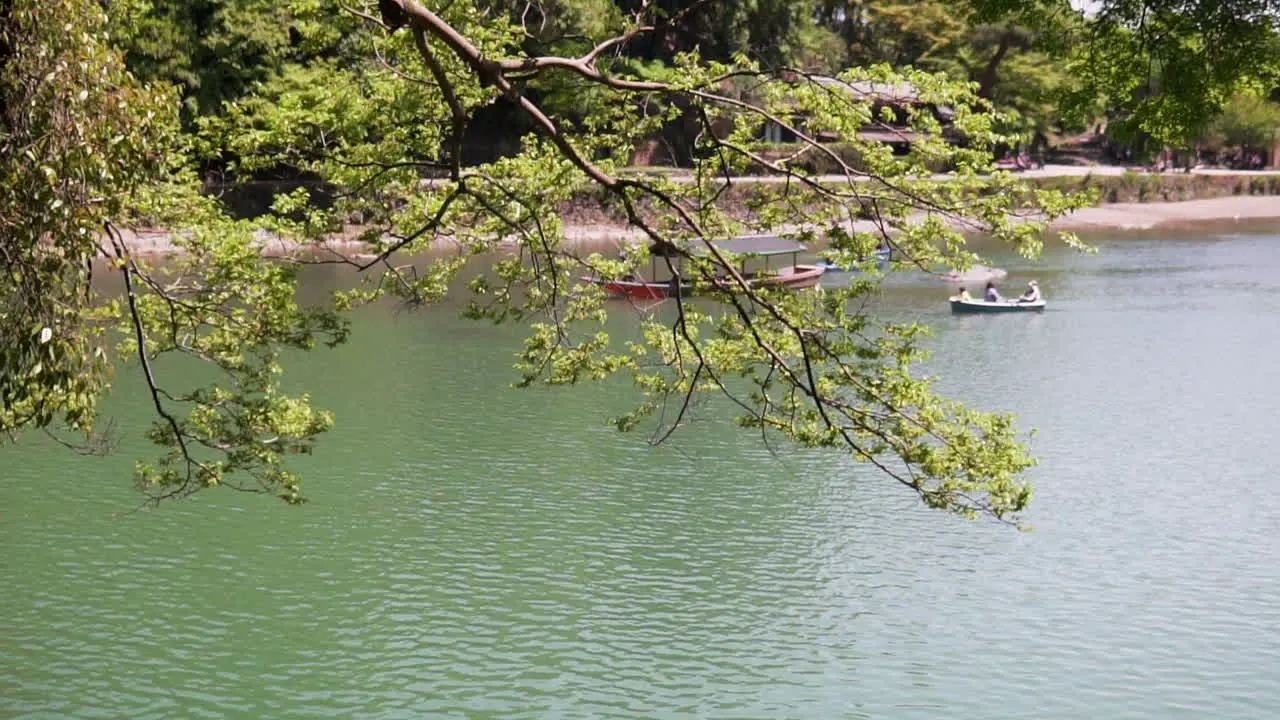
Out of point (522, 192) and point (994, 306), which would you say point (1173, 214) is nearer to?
point (994, 306)

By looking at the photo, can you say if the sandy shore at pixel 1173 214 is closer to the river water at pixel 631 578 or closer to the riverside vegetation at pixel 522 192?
the river water at pixel 631 578

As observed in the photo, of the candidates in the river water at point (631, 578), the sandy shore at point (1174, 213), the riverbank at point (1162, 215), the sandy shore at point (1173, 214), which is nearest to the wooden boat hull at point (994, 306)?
the river water at point (631, 578)

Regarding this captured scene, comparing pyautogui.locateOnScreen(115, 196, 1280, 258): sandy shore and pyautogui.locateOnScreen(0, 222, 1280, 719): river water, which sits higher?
pyautogui.locateOnScreen(115, 196, 1280, 258): sandy shore

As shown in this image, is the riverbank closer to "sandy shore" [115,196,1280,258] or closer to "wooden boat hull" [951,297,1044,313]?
"sandy shore" [115,196,1280,258]

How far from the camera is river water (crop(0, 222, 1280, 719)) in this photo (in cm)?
961

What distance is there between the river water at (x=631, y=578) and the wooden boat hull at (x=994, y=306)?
7.25 m

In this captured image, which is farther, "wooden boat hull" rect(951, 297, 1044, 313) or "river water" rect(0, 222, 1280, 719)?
"wooden boat hull" rect(951, 297, 1044, 313)

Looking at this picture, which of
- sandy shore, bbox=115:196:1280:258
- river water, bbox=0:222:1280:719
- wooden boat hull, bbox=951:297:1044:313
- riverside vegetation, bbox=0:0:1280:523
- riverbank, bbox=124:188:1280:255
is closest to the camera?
riverside vegetation, bbox=0:0:1280:523

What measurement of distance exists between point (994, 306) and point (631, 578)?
15169 millimetres

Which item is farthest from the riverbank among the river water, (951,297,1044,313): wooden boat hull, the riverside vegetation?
the riverside vegetation

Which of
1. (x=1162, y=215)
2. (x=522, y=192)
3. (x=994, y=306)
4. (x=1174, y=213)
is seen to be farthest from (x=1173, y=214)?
(x=522, y=192)

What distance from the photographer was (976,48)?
44.4m

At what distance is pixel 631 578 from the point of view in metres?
11.6

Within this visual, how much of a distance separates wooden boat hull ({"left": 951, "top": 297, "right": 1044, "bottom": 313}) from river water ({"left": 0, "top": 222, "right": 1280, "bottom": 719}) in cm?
725
